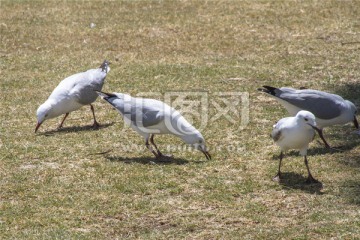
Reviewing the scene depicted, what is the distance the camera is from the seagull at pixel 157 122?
865 centimetres

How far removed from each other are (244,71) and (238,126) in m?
2.57

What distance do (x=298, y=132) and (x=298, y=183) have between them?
0.54 meters

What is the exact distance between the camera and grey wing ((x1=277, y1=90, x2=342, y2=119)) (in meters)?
8.87

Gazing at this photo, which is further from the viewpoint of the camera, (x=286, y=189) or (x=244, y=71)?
(x=244, y=71)

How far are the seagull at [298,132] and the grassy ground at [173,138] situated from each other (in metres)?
0.36

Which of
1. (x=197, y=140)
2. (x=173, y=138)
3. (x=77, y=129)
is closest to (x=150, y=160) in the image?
(x=197, y=140)

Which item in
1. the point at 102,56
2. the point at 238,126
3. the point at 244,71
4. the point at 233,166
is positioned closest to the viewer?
the point at 233,166

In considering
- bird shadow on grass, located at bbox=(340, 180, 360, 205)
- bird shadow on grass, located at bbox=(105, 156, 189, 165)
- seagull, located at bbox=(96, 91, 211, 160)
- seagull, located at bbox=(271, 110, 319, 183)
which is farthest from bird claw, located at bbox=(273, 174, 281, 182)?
bird shadow on grass, located at bbox=(105, 156, 189, 165)

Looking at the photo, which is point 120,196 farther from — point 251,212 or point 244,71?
point 244,71

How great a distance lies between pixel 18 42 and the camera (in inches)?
562

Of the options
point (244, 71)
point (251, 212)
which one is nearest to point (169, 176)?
point (251, 212)

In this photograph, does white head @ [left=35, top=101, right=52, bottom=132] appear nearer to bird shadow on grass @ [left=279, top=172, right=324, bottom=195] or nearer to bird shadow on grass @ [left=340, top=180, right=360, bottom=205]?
bird shadow on grass @ [left=279, top=172, right=324, bottom=195]

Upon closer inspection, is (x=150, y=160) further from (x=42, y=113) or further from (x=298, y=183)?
(x=42, y=113)

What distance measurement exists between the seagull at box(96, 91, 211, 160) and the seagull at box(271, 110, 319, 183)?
3.56 feet
